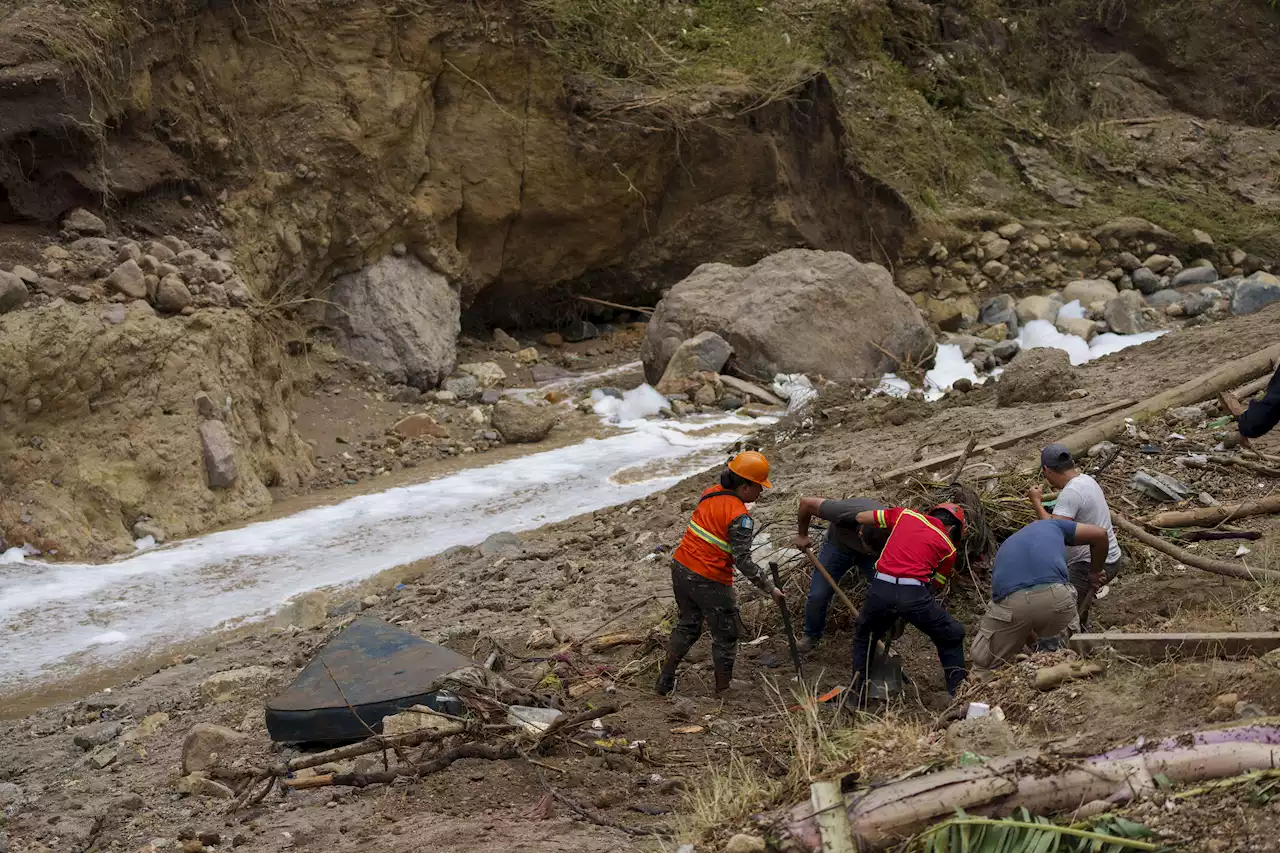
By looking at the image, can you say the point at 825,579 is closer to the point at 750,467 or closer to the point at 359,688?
the point at 750,467

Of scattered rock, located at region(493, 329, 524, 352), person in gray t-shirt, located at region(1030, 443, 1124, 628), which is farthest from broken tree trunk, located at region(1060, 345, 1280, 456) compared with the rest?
scattered rock, located at region(493, 329, 524, 352)

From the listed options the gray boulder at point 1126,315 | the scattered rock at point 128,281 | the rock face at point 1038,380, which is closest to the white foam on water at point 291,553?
the scattered rock at point 128,281

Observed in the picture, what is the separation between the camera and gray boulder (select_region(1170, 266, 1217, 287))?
1545cm

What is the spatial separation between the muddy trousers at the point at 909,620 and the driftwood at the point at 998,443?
1804 mm

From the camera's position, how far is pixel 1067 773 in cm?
322

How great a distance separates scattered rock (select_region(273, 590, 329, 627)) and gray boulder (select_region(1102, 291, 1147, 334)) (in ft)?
32.1

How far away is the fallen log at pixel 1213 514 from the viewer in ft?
19.8

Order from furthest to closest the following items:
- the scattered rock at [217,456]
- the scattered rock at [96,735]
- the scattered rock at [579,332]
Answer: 1. the scattered rock at [579,332]
2. the scattered rock at [217,456]
3. the scattered rock at [96,735]

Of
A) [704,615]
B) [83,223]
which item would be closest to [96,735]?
[704,615]

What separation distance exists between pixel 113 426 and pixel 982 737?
7.52 metres

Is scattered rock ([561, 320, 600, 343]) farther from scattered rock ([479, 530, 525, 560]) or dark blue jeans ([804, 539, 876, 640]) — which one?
dark blue jeans ([804, 539, 876, 640])

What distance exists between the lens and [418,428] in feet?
37.7

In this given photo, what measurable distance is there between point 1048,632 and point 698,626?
1.53 m

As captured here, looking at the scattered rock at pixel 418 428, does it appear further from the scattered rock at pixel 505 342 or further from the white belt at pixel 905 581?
the white belt at pixel 905 581
